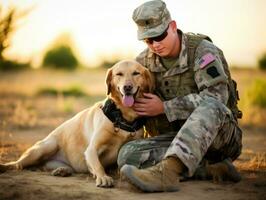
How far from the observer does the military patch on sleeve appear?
5.81 m

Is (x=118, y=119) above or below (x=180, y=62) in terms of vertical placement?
below

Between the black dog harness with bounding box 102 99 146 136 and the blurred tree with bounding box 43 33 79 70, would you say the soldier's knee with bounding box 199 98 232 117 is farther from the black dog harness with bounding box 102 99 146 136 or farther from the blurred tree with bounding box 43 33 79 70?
the blurred tree with bounding box 43 33 79 70

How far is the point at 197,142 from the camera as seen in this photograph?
5199mm

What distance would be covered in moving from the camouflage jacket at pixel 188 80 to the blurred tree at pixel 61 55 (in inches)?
1043

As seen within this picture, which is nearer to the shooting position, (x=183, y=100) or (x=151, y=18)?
(x=183, y=100)

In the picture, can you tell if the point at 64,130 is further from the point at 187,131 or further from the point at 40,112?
the point at 40,112

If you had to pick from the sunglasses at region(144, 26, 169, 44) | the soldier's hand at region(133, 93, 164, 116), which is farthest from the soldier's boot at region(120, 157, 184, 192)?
the sunglasses at region(144, 26, 169, 44)

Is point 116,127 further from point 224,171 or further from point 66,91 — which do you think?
point 66,91

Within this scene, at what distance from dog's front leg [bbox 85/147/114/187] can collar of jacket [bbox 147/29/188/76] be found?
43.2 inches

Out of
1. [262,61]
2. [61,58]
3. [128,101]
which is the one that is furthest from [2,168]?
[61,58]

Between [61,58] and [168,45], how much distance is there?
27.1m

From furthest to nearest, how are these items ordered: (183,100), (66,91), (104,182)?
(66,91), (183,100), (104,182)

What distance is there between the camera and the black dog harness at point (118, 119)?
20.6 feet

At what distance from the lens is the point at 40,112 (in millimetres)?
14648
